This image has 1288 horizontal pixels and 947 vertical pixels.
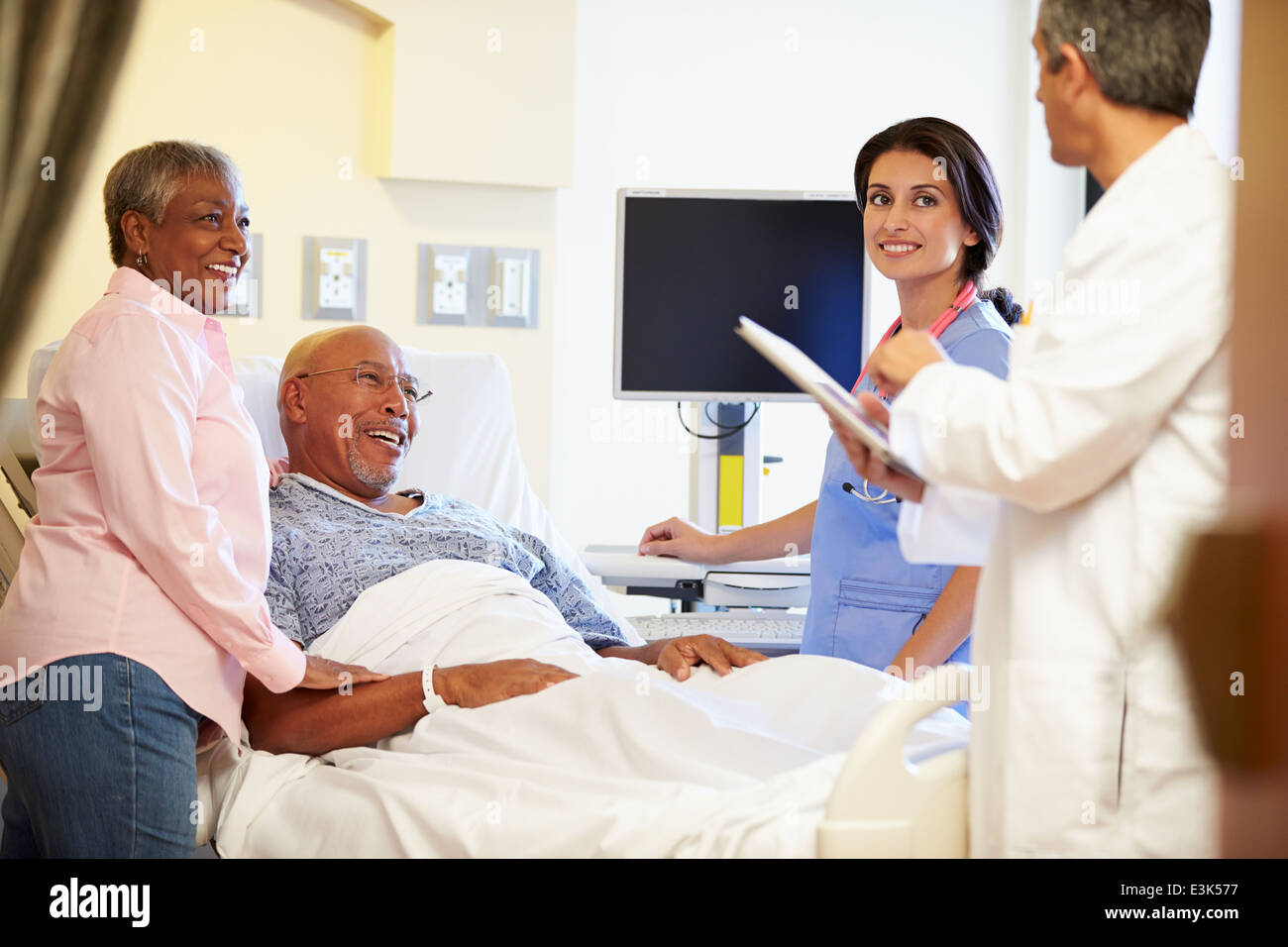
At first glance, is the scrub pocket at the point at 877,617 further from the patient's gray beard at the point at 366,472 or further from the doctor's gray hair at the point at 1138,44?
the doctor's gray hair at the point at 1138,44

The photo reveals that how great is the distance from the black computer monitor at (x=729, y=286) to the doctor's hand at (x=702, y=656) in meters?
1.07

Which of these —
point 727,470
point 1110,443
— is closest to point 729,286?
point 727,470

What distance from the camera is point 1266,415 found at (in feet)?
3.34

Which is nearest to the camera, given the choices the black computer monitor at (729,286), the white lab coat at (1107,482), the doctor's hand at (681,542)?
the white lab coat at (1107,482)

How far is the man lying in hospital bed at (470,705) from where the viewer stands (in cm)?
138

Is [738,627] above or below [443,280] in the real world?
below

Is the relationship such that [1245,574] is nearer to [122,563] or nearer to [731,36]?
[122,563]

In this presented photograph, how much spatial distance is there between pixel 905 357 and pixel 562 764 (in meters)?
0.71

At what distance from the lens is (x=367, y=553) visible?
6.67 feet

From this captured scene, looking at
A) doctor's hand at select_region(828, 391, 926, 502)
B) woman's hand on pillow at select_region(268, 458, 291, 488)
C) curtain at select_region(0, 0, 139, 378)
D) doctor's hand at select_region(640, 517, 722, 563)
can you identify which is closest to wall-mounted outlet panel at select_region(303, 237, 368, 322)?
curtain at select_region(0, 0, 139, 378)

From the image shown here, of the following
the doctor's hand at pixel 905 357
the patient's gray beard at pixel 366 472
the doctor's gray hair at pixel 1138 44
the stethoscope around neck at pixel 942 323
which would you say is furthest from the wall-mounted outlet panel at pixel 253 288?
the doctor's gray hair at pixel 1138 44

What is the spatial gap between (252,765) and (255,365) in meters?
1.13

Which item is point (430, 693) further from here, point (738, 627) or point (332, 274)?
point (332, 274)

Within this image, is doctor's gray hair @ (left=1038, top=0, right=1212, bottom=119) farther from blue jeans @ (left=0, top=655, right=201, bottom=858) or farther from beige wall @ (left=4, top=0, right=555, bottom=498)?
beige wall @ (left=4, top=0, right=555, bottom=498)
